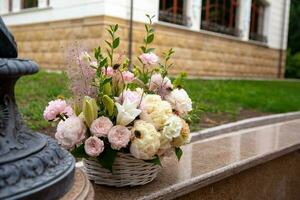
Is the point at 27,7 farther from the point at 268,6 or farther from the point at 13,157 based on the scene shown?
the point at 13,157

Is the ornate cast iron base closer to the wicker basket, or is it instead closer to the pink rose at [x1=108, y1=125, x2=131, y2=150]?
the pink rose at [x1=108, y1=125, x2=131, y2=150]

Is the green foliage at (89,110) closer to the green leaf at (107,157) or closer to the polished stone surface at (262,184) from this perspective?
the green leaf at (107,157)

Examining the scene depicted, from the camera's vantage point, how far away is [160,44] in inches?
490

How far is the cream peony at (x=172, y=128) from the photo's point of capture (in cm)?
196

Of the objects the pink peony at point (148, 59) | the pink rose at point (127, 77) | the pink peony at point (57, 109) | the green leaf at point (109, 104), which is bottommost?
the pink peony at point (57, 109)

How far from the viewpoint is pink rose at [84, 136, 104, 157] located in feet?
6.15

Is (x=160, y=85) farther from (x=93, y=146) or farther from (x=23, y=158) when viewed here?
(x=23, y=158)

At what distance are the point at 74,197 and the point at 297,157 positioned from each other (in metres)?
2.47

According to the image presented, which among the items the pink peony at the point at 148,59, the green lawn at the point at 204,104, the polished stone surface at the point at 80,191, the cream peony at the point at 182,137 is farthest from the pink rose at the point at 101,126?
the green lawn at the point at 204,104

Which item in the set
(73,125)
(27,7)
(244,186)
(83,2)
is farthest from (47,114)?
(27,7)

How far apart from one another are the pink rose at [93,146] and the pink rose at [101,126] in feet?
0.09

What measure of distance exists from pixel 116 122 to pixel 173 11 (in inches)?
463

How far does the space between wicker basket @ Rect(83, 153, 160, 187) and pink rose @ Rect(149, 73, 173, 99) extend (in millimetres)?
363

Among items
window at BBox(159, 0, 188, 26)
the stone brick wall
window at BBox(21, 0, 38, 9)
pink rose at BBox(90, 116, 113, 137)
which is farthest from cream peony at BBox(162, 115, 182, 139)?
window at BBox(21, 0, 38, 9)
